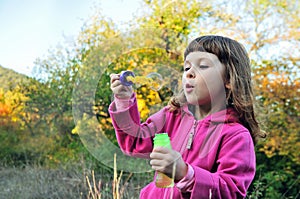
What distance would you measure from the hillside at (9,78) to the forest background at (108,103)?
0.02 m

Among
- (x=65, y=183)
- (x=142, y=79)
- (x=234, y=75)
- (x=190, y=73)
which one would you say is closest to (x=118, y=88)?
(x=142, y=79)

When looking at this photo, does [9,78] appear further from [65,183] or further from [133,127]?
[133,127]

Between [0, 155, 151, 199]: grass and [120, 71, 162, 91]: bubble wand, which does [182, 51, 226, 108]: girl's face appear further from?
[0, 155, 151, 199]: grass

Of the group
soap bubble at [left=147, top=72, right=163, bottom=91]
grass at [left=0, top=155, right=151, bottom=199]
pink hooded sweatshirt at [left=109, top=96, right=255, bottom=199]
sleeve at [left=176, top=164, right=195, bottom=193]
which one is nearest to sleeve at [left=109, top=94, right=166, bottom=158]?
pink hooded sweatshirt at [left=109, top=96, right=255, bottom=199]

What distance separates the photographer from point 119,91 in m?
1.55

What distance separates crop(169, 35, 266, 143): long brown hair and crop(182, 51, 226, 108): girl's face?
45mm

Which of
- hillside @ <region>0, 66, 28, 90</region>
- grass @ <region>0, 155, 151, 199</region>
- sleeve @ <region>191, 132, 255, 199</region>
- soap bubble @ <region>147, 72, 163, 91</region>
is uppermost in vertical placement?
hillside @ <region>0, 66, 28, 90</region>

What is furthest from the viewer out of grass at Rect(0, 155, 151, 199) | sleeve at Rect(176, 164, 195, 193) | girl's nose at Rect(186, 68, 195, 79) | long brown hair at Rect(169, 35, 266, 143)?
grass at Rect(0, 155, 151, 199)

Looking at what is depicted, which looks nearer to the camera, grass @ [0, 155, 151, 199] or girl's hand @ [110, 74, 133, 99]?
girl's hand @ [110, 74, 133, 99]

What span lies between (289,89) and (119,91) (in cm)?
339

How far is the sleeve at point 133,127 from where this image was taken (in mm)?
1603

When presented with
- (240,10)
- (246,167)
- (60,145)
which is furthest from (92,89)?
(60,145)

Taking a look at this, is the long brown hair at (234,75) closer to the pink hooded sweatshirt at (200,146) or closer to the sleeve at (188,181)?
the pink hooded sweatshirt at (200,146)

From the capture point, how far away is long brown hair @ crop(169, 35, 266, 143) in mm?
1559
